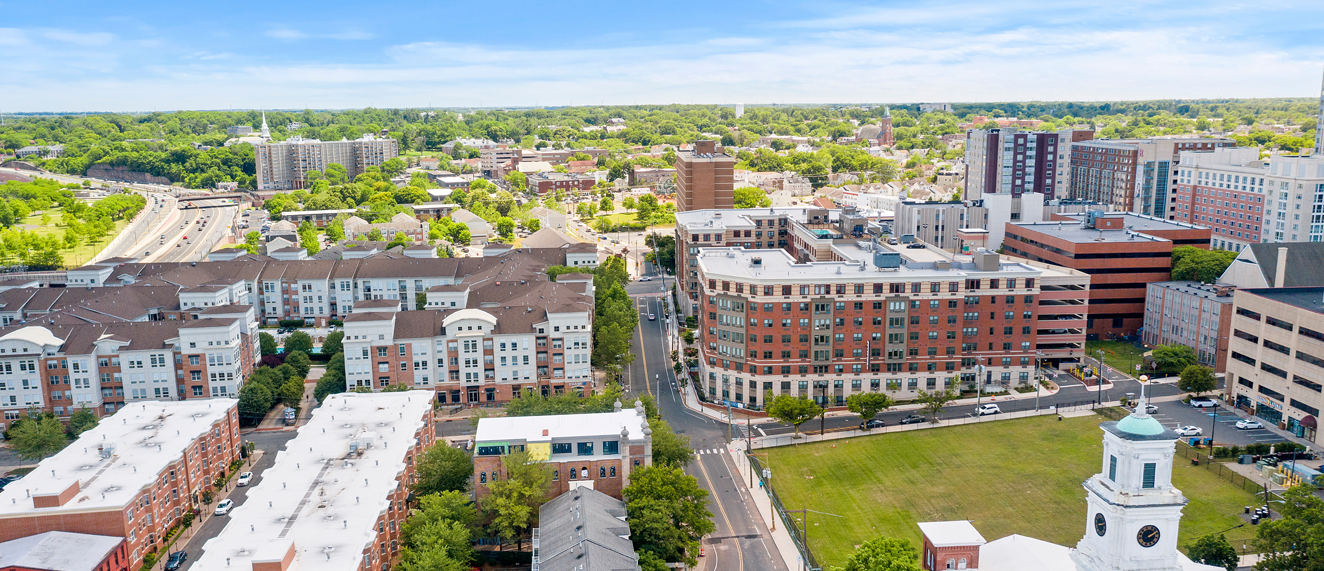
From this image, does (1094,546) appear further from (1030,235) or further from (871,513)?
(1030,235)

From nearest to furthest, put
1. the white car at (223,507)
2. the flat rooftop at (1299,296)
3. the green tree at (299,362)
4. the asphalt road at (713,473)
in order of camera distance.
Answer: the asphalt road at (713,473) < the white car at (223,507) < the flat rooftop at (1299,296) < the green tree at (299,362)

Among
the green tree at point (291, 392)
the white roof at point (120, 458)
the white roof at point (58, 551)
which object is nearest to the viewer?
the white roof at point (58, 551)

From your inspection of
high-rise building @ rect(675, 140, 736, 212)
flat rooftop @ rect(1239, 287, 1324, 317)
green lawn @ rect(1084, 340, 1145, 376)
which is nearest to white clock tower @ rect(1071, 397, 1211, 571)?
flat rooftop @ rect(1239, 287, 1324, 317)

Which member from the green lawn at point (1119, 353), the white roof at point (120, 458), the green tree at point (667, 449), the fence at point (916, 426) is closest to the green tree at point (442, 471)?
the green tree at point (667, 449)

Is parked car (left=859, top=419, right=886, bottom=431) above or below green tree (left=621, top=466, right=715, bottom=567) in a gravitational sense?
below

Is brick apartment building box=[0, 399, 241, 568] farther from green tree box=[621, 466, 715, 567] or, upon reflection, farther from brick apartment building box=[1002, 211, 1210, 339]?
brick apartment building box=[1002, 211, 1210, 339]

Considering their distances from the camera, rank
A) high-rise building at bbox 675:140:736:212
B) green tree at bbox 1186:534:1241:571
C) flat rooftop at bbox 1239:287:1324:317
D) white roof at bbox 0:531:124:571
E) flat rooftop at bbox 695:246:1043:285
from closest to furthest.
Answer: white roof at bbox 0:531:124:571, green tree at bbox 1186:534:1241:571, flat rooftop at bbox 1239:287:1324:317, flat rooftop at bbox 695:246:1043:285, high-rise building at bbox 675:140:736:212

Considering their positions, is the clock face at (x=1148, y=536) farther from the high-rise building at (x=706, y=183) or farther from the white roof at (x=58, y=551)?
the high-rise building at (x=706, y=183)
